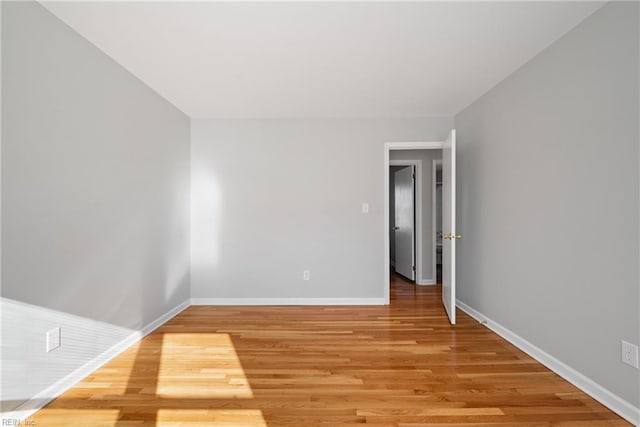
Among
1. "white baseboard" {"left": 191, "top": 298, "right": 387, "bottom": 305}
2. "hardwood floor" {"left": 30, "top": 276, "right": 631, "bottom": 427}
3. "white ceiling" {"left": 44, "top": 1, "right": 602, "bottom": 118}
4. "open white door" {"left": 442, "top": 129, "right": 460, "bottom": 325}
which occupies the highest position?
"white ceiling" {"left": 44, "top": 1, "right": 602, "bottom": 118}

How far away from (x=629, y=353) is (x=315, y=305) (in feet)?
9.36

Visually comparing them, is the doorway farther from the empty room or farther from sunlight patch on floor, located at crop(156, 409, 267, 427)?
sunlight patch on floor, located at crop(156, 409, 267, 427)

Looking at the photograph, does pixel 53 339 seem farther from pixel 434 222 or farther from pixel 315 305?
pixel 434 222

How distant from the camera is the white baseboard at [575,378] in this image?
170cm

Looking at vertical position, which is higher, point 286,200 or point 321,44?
point 321,44

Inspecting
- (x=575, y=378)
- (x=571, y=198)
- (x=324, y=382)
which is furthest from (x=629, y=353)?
(x=324, y=382)

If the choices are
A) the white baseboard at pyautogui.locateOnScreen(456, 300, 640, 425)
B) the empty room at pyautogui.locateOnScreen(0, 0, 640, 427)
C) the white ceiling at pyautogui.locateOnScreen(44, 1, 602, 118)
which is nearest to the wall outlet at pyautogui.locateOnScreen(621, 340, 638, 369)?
the empty room at pyautogui.locateOnScreen(0, 0, 640, 427)

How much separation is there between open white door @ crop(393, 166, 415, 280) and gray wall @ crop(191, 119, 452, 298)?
4.84 ft

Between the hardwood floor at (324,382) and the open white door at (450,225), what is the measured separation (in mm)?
334

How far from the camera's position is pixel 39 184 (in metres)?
1.83

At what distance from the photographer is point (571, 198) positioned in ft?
6.87

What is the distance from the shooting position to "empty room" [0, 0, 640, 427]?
1744 mm

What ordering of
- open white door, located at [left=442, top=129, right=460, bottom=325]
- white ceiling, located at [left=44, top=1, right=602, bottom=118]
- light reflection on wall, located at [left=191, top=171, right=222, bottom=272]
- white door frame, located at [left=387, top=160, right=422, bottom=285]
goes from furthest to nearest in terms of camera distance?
white door frame, located at [left=387, top=160, right=422, bottom=285]
light reflection on wall, located at [left=191, top=171, right=222, bottom=272]
open white door, located at [left=442, top=129, right=460, bottom=325]
white ceiling, located at [left=44, top=1, right=602, bottom=118]

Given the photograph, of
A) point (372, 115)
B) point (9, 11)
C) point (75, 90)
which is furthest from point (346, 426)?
point (372, 115)
